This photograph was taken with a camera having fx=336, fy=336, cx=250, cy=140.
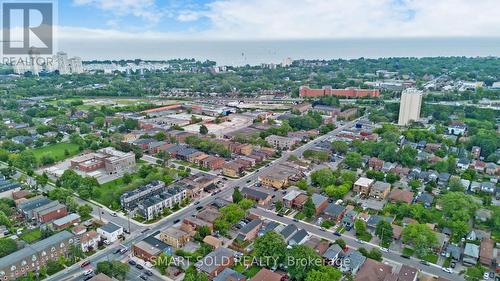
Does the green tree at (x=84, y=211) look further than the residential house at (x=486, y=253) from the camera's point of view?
Yes

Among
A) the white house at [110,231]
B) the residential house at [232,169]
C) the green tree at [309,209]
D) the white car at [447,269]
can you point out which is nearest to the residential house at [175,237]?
the white house at [110,231]

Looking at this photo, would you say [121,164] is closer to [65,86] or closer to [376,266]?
[376,266]

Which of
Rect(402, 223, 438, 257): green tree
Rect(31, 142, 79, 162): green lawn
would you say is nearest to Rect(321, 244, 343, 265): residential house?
Rect(402, 223, 438, 257): green tree

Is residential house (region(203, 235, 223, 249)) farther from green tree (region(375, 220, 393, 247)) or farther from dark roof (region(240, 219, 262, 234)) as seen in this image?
green tree (region(375, 220, 393, 247))

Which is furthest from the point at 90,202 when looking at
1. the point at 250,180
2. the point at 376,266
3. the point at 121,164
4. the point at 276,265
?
the point at 376,266

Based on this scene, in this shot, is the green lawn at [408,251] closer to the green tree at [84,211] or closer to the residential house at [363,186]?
the residential house at [363,186]

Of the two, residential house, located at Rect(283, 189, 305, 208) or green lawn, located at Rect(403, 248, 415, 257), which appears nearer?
green lawn, located at Rect(403, 248, 415, 257)

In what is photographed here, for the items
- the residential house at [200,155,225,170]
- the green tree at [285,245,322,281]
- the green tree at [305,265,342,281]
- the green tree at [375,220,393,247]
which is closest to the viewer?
the green tree at [305,265,342,281]
